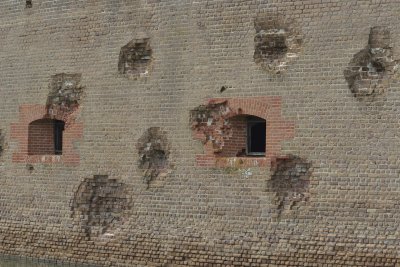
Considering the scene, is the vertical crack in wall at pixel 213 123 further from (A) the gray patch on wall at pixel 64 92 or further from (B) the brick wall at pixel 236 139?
(A) the gray patch on wall at pixel 64 92

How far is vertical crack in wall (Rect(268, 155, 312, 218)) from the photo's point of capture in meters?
11.1

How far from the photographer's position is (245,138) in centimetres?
1199

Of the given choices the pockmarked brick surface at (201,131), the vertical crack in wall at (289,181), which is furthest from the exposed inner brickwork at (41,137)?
the vertical crack in wall at (289,181)

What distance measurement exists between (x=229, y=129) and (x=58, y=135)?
12.1 feet

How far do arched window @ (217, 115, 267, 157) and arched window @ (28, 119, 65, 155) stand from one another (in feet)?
11.6

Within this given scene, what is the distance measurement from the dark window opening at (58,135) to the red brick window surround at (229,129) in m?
3.05

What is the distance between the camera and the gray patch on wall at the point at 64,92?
533 inches

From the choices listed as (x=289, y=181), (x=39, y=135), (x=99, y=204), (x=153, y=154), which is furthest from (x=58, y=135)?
(x=289, y=181)

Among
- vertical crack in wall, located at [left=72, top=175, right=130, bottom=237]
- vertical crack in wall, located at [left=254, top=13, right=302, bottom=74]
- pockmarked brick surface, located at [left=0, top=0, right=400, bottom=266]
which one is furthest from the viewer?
vertical crack in wall, located at [left=72, top=175, right=130, bottom=237]

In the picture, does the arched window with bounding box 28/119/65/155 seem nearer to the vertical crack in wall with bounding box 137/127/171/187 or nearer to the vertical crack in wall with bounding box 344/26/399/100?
the vertical crack in wall with bounding box 137/127/171/187

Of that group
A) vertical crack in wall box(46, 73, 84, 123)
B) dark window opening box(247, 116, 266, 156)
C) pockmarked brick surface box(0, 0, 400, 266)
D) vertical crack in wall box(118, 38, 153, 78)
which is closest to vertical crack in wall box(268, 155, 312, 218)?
pockmarked brick surface box(0, 0, 400, 266)

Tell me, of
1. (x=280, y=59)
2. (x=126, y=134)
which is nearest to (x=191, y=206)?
(x=126, y=134)

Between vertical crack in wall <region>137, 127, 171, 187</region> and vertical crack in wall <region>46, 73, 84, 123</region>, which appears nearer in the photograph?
vertical crack in wall <region>137, 127, 171, 187</region>

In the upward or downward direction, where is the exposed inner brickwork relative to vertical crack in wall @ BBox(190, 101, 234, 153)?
downward
